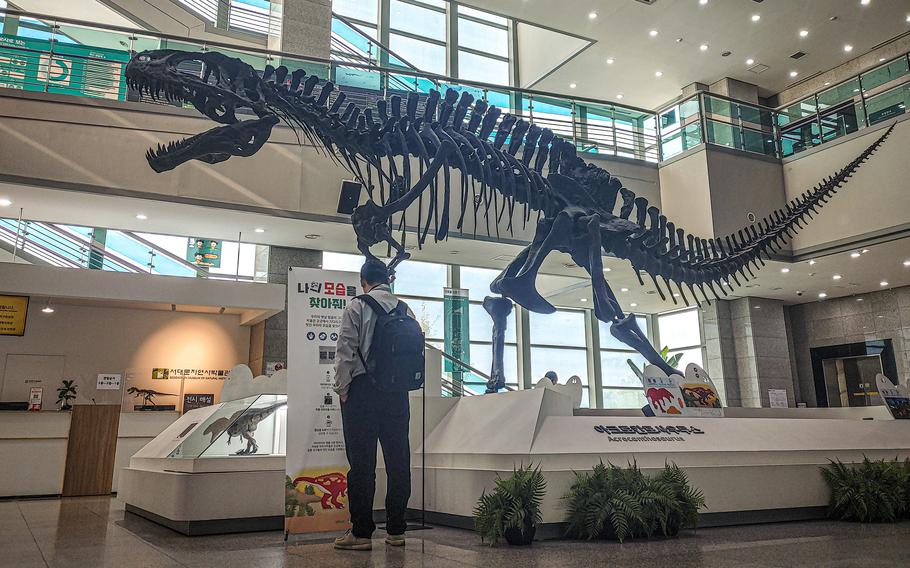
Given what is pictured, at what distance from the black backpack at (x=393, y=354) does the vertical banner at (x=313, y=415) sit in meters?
0.64

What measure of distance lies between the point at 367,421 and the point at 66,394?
8.70m

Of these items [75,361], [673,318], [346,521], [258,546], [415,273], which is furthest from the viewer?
[673,318]

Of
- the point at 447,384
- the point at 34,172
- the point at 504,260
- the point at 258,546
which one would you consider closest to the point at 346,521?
the point at 258,546

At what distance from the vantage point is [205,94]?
494 cm

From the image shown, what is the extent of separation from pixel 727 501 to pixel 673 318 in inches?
601

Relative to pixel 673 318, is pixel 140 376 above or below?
below

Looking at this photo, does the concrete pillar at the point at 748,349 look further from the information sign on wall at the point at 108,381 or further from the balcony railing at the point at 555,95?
the information sign on wall at the point at 108,381

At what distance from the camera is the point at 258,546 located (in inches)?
160

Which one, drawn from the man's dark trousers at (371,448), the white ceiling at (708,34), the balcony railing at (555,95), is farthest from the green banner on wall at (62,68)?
the man's dark trousers at (371,448)

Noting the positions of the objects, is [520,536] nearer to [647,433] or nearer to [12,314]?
[647,433]

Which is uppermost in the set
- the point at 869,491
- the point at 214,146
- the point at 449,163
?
the point at 449,163

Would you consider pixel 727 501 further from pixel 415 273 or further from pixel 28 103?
pixel 415 273

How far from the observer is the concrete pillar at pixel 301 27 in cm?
1209

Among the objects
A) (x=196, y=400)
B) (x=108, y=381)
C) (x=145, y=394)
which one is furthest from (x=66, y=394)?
(x=196, y=400)
